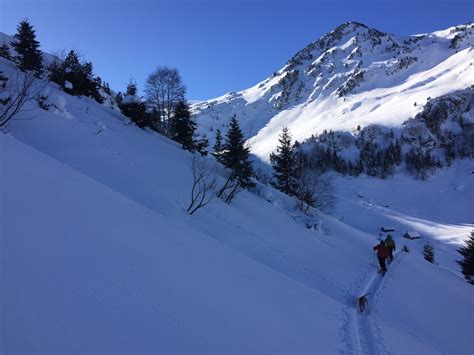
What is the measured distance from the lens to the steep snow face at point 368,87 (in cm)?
12362

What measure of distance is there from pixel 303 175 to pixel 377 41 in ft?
699

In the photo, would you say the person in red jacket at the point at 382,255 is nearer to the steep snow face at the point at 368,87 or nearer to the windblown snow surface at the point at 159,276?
the windblown snow surface at the point at 159,276

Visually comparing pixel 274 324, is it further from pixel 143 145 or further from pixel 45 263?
pixel 143 145

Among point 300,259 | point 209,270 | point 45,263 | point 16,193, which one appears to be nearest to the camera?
point 45,263

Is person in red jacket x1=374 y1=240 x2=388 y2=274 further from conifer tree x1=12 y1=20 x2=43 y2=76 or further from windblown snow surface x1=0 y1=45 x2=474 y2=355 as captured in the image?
conifer tree x1=12 y1=20 x2=43 y2=76

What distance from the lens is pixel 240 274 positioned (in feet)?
26.2

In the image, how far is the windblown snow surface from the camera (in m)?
3.63

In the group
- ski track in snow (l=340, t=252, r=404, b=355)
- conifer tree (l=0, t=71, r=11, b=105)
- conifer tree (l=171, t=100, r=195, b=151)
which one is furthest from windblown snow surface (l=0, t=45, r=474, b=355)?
conifer tree (l=171, t=100, r=195, b=151)

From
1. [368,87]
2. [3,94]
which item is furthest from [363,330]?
[368,87]

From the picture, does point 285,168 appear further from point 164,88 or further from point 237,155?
point 164,88

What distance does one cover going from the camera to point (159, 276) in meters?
5.43

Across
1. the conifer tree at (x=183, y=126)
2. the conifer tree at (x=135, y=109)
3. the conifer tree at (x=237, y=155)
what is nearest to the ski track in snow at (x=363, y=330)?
the conifer tree at (x=237, y=155)

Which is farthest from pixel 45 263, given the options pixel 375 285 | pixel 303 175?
pixel 303 175

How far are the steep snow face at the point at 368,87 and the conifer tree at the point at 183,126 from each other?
97757 mm
